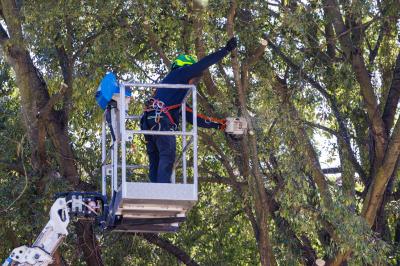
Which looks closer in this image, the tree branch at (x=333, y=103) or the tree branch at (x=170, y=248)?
the tree branch at (x=333, y=103)

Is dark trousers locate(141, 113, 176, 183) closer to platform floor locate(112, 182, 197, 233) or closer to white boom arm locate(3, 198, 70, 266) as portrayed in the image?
platform floor locate(112, 182, 197, 233)

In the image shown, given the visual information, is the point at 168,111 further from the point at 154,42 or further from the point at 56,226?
the point at 154,42

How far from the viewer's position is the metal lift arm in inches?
344

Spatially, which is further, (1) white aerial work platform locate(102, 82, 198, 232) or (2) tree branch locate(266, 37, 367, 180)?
(2) tree branch locate(266, 37, 367, 180)

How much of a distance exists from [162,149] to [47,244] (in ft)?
4.82

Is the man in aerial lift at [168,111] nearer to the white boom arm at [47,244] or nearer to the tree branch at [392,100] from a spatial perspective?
the white boom arm at [47,244]

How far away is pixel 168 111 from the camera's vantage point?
9500 mm

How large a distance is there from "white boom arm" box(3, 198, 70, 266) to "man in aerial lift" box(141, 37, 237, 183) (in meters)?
1.00

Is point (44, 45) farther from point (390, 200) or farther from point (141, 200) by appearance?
point (390, 200)

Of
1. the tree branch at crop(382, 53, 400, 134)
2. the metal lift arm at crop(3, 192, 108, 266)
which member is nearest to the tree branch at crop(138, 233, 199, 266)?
the tree branch at crop(382, 53, 400, 134)

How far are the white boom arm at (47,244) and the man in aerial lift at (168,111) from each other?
3.27 feet

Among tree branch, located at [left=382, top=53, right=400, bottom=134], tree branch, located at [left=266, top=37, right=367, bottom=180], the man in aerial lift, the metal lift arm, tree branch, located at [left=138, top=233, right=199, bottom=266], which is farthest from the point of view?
tree branch, located at [left=138, top=233, right=199, bottom=266]

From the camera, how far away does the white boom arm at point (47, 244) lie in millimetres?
8719

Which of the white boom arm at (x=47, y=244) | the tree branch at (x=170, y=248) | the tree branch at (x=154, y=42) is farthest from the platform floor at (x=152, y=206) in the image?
the tree branch at (x=170, y=248)
